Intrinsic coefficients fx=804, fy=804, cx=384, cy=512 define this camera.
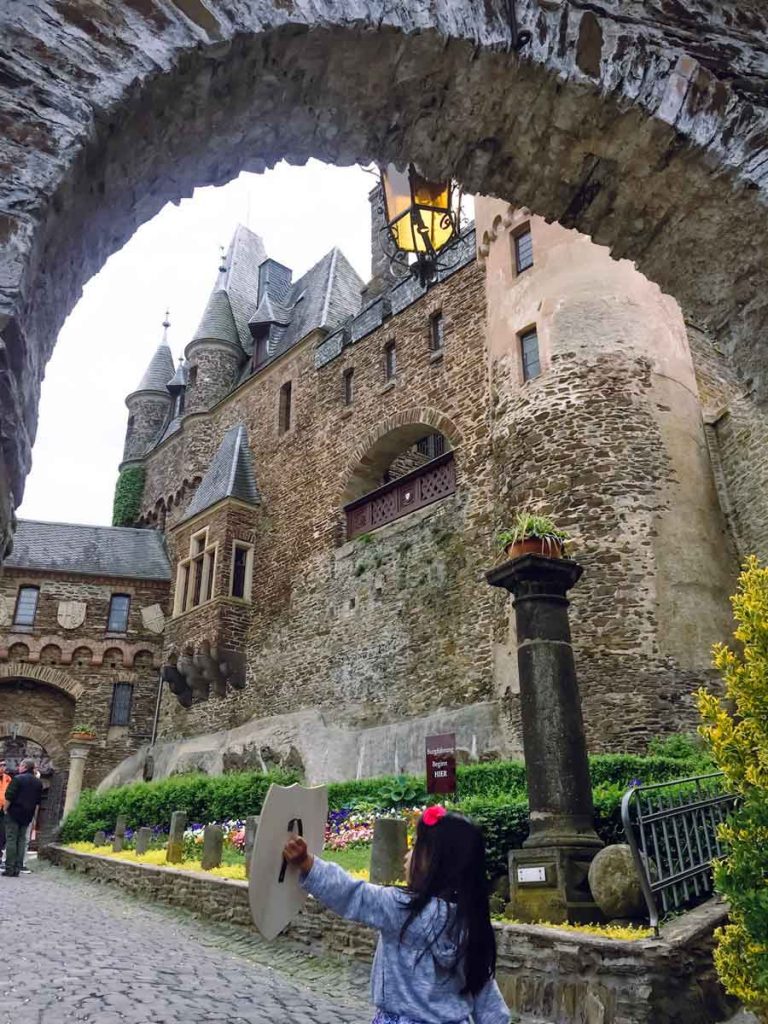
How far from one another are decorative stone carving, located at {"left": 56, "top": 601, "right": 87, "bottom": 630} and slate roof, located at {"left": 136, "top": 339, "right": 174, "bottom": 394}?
10472 mm

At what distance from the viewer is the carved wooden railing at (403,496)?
15.3 metres

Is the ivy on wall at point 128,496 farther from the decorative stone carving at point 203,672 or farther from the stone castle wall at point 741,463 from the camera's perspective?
the stone castle wall at point 741,463

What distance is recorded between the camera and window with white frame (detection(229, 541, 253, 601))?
64.5 ft

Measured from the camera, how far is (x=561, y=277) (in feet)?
44.5

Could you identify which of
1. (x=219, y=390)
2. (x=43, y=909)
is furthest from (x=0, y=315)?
(x=219, y=390)

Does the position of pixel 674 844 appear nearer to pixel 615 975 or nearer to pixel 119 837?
pixel 615 975

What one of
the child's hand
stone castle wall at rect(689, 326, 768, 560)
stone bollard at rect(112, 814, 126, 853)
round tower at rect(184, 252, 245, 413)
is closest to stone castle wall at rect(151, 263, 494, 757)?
round tower at rect(184, 252, 245, 413)

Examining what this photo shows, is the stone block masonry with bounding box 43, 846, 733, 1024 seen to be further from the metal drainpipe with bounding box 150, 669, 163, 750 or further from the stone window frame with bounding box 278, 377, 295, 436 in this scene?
the metal drainpipe with bounding box 150, 669, 163, 750

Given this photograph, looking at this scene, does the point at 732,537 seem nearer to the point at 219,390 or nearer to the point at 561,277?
the point at 561,277

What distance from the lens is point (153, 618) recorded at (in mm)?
23359

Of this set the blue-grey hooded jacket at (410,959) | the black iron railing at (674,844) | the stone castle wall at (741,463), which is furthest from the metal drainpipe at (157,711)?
the blue-grey hooded jacket at (410,959)

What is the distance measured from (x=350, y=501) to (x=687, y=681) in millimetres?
8854

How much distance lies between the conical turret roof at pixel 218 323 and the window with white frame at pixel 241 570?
8675mm

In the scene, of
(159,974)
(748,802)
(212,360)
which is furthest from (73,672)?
(748,802)
